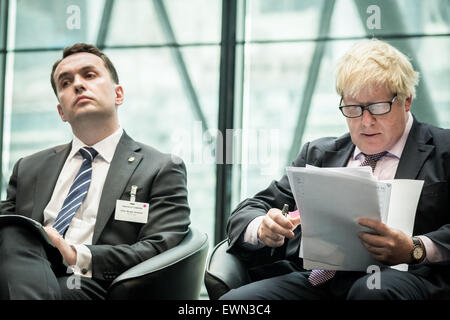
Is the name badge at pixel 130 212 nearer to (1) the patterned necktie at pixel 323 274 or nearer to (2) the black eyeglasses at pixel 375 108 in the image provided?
(1) the patterned necktie at pixel 323 274

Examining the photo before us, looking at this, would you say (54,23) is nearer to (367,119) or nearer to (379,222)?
(367,119)

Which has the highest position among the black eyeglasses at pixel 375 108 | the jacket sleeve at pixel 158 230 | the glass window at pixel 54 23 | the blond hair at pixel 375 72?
the glass window at pixel 54 23

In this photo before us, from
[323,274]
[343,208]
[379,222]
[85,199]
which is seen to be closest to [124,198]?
[85,199]

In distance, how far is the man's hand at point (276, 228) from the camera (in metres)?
2.15

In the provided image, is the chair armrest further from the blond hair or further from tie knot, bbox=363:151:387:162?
the blond hair

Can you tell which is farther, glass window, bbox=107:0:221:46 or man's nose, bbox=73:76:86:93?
glass window, bbox=107:0:221:46

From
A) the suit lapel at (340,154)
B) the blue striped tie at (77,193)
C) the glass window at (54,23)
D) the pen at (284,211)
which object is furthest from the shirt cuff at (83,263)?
the glass window at (54,23)

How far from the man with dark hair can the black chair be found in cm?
11

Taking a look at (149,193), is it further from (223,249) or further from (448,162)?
(448,162)

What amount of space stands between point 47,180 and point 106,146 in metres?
0.36

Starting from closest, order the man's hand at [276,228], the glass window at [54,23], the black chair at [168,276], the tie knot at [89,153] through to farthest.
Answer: the man's hand at [276,228], the black chair at [168,276], the tie knot at [89,153], the glass window at [54,23]

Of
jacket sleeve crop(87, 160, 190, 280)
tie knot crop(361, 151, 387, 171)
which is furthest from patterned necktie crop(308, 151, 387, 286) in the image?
jacket sleeve crop(87, 160, 190, 280)

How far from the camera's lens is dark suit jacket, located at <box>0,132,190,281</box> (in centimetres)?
251

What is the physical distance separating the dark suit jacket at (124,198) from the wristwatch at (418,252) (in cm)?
112
